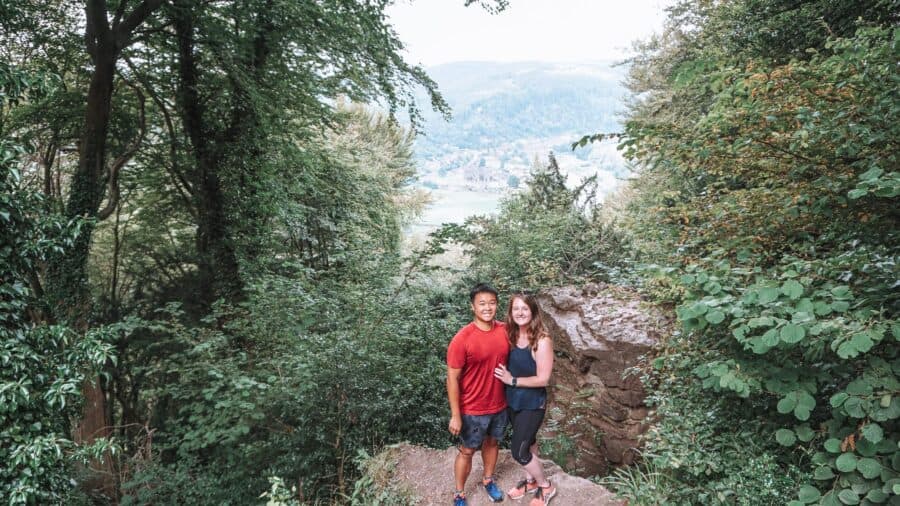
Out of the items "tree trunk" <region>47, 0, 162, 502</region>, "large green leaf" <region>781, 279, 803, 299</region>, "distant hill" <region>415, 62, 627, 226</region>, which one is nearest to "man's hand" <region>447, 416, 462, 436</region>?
"large green leaf" <region>781, 279, 803, 299</region>

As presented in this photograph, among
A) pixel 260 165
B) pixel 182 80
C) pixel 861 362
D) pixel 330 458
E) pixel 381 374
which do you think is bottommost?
pixel 330 458

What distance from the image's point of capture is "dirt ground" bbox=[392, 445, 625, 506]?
3711 mm

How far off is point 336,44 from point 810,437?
887 cm

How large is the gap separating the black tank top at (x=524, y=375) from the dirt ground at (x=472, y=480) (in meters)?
0.90

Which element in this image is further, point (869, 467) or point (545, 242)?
point (545, 242)

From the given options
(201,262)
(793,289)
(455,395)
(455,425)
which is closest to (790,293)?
(793,289)

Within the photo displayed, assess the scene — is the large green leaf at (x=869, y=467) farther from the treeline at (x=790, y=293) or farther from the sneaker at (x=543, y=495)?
the sneaker at (x=543, y=495)

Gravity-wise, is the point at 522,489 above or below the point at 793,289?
below

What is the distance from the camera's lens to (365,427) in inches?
213

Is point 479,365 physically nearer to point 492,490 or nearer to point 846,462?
point 492,490

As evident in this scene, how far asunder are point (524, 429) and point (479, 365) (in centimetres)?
61

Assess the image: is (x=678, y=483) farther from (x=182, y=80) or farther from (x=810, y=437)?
(x=182, y=80)

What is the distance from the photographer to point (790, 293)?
7.08ft

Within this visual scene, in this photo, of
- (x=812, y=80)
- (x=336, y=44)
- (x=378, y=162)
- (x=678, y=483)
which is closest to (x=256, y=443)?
(x=678, y=483)
